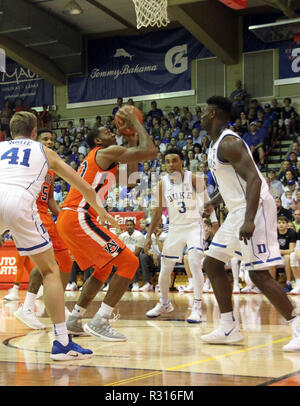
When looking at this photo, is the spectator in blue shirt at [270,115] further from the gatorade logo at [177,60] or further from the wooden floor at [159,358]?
the wooden floor at [159,358]

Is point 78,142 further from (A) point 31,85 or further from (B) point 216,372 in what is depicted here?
(B) point 216,372

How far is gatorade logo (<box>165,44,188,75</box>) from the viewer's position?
Answer: 72.0 ft

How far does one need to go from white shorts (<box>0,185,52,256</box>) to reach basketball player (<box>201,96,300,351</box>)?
1538 millimetres

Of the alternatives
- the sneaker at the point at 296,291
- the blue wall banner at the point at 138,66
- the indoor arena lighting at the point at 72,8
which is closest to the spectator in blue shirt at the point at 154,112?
the blue wall banner at the point at 138,66

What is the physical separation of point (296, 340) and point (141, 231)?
29.3ft

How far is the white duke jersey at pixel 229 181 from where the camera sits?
208 inches

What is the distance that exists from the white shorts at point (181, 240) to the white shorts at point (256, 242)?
229cm

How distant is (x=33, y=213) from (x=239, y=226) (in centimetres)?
172

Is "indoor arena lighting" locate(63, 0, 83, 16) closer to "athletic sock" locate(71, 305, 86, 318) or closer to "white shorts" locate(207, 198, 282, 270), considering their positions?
"athletic sock" locate(71, 305, 86, 318)

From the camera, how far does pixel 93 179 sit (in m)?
5.88

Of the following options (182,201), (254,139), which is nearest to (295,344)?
(182,201)

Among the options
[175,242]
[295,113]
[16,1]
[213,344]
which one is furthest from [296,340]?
[16,1]

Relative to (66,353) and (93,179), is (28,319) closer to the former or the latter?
(93,179)

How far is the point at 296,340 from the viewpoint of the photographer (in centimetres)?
489
